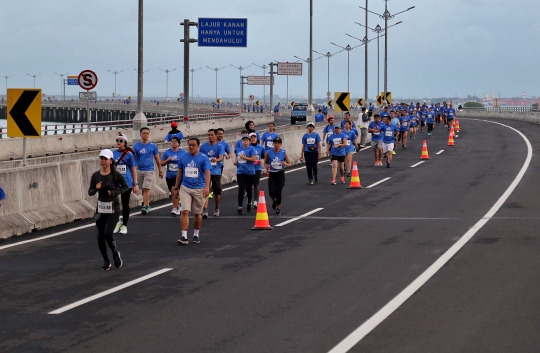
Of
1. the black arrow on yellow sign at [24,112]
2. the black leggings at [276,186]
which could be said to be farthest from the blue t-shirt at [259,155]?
the black arrow on yellow sign at [24,112]

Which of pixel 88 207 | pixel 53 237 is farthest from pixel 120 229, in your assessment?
pixel 88 207

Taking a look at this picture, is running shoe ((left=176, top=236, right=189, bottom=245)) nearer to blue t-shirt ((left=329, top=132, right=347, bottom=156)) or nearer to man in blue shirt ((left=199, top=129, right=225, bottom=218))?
man in blue shirt ((left=199, top=129, right=225, bottom=218))

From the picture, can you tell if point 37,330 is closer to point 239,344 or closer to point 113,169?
point 239,344

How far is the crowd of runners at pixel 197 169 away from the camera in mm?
12141

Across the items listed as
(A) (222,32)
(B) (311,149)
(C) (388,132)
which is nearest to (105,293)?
(B) (311,149)

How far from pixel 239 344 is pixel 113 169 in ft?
16.2

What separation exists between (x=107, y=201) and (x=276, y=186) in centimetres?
694

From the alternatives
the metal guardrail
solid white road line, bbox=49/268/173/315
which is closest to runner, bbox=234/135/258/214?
solid white road line, bbox=49/268/173/315

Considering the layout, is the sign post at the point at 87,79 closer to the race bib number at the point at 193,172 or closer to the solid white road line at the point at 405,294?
the solid white road line at the point at 405,294

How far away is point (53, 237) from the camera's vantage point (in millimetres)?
A: 15242

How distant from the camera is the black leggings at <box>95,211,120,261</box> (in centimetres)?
1198

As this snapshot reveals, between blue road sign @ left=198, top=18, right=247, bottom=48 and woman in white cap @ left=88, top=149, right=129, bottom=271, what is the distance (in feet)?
95.6

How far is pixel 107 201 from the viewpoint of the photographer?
39.5ft

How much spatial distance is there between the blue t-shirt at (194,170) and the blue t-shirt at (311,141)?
10381mm
